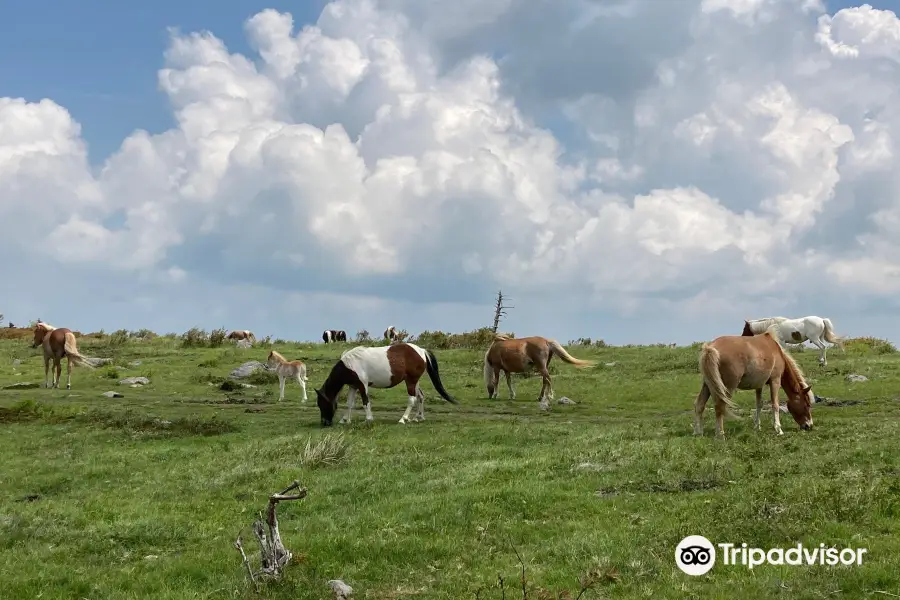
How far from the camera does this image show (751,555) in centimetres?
884

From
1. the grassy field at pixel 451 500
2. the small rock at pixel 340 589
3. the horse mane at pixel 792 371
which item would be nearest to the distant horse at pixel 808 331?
the grassy field at pixel 451 500

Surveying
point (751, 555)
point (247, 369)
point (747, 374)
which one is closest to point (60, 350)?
point (247, 369)

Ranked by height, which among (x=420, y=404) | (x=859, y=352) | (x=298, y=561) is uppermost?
(x=859, y=352)

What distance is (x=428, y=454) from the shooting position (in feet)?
53.4

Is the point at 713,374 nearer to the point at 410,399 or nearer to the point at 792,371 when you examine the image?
the point at 792,371

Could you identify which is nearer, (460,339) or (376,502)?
(376,502)

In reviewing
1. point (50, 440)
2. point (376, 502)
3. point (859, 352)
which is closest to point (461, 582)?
point (376, 502)

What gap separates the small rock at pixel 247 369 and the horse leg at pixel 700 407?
20.5 metres

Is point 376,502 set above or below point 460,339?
below

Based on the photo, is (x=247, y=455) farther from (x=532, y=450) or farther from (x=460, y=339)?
(x=460, y=339)

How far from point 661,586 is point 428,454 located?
27.8 feet

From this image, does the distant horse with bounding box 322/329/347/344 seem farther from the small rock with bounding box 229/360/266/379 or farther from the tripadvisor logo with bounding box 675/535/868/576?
the tripadvisor logo with bounding box 675/535/868/576

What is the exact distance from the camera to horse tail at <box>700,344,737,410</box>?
15.2 metres

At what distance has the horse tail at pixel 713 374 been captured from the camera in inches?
598
